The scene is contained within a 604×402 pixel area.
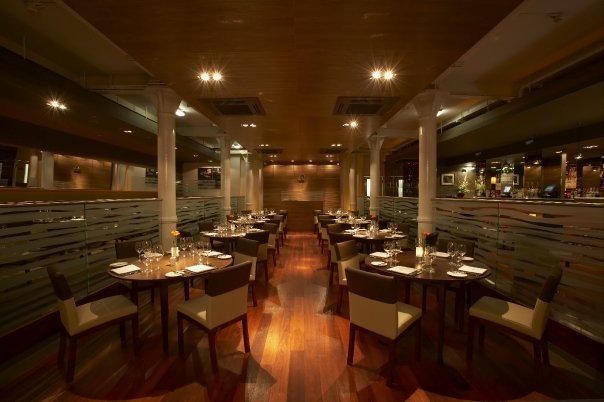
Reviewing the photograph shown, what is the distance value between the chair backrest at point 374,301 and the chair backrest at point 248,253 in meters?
1.62

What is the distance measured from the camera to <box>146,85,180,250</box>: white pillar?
529 cm

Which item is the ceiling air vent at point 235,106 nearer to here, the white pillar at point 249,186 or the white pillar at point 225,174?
the white pillar at point 225,174

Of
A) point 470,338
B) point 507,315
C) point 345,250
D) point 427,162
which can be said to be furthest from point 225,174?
point 507,315

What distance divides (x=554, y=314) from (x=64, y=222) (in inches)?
213

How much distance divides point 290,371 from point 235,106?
15.3 ft

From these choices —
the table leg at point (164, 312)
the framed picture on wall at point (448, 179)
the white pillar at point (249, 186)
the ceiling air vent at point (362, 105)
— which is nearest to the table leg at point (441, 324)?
the table leg at point (164, 312)

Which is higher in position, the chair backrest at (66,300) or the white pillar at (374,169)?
the white pillar at (374,169)

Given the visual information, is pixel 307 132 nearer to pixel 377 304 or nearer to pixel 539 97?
pixel 539 97

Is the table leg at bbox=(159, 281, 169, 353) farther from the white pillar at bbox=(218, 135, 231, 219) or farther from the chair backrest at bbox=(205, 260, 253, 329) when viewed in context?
the white pillar at bbox=(218, 135, 231, 219)

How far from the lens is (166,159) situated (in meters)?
5.34

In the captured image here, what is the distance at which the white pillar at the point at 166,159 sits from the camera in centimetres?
529

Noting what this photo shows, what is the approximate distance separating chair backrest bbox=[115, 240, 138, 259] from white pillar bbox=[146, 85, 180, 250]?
152 centimetres

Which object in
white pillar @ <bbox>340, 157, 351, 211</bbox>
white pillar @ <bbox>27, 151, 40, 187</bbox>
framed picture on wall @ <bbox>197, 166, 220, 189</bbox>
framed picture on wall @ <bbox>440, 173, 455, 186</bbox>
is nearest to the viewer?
white pillar @ <bbox>27, 151, 40, 187</bbox>

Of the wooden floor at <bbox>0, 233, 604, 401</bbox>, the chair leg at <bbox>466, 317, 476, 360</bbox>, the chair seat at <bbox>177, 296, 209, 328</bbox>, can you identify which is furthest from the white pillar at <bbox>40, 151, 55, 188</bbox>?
the chair leg at <bbox>466, 317, 476, 360</bbox>
